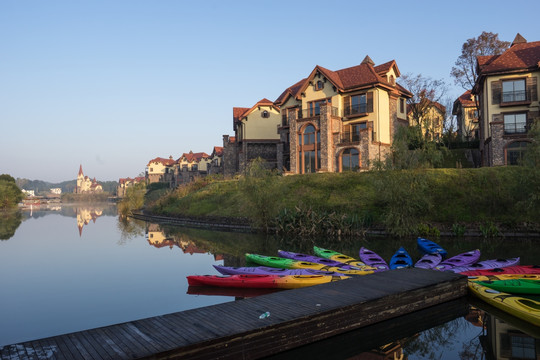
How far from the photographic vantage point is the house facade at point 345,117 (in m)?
34.2

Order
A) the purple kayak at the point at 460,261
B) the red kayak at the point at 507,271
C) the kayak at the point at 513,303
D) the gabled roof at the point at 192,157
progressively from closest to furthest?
1. the kayak at the point at 513,303
2. the red kayak at the point at 507,271
3. the purple kayak at the point at 460,261
4. the gabled roof at the point at 192,157

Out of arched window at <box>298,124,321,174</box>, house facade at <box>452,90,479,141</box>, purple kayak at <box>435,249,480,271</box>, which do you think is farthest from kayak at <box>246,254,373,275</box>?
house facade at <box>452,90,479,141</box>

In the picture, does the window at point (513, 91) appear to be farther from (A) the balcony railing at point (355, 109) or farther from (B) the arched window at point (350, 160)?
(B) the arched window at point (350, 160)

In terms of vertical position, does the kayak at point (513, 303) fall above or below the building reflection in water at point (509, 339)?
above

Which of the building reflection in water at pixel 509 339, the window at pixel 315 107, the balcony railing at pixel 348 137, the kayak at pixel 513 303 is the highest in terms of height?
the window at pixel 315 107

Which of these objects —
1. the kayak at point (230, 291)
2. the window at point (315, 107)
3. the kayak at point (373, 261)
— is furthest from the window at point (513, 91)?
the kayak at point (230, 291)

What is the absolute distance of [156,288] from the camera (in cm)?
1244

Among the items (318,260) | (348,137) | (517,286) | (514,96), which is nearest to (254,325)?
(318,260)

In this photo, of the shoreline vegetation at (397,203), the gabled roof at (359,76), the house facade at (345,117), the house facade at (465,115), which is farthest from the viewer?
the house facade at (465,115)

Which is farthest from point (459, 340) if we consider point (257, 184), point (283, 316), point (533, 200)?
point (257, 184)

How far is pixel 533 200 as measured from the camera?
19.6 meters

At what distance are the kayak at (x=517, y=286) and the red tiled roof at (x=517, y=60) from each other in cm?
2547

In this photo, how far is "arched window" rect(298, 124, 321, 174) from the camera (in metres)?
36.2

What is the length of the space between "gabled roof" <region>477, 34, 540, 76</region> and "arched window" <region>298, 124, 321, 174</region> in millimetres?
14595
